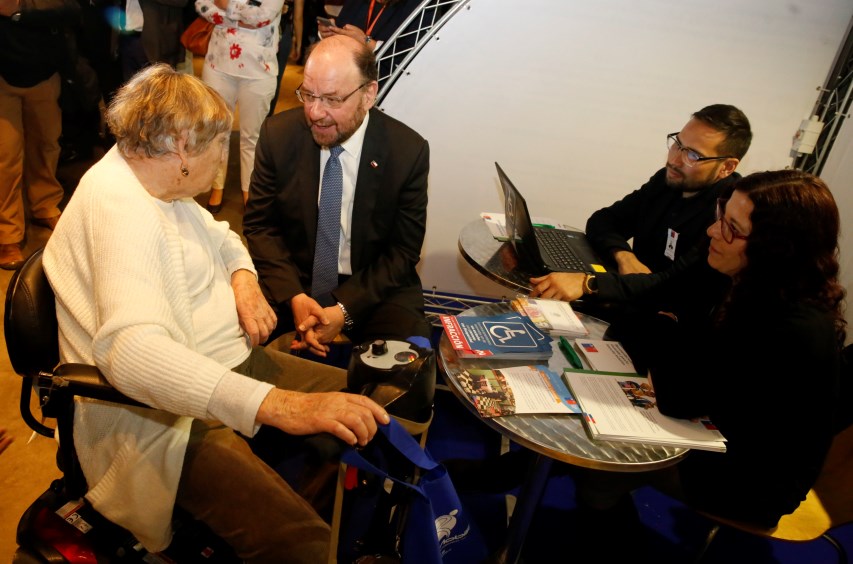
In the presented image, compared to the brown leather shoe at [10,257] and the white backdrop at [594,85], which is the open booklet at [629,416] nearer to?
the white backdrop at [594,85]

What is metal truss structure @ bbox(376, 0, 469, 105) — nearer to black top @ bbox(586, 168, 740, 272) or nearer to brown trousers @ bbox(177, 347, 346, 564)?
black top @ bbox(586, 168, 740, 272)

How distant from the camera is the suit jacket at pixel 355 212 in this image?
232 cm

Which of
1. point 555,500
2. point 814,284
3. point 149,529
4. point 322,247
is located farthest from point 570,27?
point 149,529

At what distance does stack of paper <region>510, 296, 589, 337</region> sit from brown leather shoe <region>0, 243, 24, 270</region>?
2.88 m

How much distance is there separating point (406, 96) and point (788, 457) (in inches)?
97.9

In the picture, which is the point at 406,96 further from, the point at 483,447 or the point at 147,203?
the point at 147,203

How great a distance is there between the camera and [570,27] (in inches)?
124

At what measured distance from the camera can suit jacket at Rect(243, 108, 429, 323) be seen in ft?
7.63

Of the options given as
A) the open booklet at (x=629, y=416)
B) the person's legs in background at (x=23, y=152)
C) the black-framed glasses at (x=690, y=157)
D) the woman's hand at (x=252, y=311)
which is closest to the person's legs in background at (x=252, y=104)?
the person's legs in background at (x=23, y=152)

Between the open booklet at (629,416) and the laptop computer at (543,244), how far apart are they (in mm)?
694

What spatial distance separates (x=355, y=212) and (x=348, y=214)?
47mm

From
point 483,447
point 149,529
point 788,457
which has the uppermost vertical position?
point 788,457

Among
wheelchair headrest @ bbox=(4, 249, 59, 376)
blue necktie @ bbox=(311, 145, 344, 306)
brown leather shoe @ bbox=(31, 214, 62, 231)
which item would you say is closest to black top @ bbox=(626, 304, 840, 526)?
blue necktie @ bbox=(311, 145, 344, 306)

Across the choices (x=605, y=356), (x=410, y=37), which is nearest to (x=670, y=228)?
(x=605, y=356)
